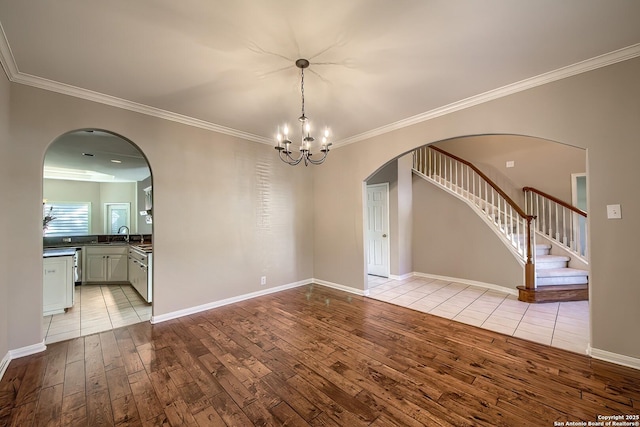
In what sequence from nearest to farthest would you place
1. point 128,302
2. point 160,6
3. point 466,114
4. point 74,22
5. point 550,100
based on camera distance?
point 160,6 < point 74,22 < point 550,100 < point 466,114 < point 128,302

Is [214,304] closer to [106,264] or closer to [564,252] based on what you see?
[106,264]

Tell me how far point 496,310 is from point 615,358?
1.32 m

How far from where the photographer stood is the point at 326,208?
195 inches

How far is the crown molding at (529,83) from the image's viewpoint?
221 centimetres

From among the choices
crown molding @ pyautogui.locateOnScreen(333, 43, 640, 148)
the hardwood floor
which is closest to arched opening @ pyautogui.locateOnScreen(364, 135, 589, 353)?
crown molding @ pyautogui.locateOnScreen(333, 43, 640, 148)

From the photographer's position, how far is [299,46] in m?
2.09

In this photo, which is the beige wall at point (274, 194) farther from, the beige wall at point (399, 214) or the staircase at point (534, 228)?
the staircase at point (534, 228)

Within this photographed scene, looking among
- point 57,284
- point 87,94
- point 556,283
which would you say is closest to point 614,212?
point 556,283

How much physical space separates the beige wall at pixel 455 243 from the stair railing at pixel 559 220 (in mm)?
1273

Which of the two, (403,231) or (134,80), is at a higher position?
(134,80)

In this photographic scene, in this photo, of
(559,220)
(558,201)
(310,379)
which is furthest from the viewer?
(559,220)

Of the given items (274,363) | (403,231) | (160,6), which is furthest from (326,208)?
(160,6)

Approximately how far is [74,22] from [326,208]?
154 inches

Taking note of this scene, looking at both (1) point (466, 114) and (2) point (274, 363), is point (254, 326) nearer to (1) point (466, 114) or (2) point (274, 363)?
(2) point (274, 363)
